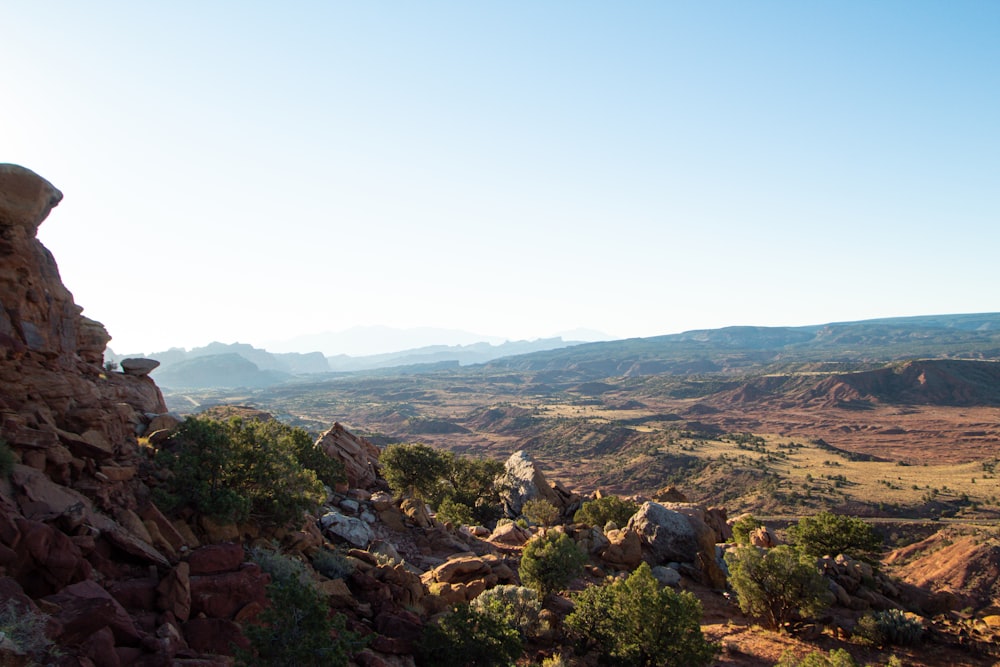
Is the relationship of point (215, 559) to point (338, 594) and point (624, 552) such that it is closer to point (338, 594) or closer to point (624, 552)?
point (338, 594)

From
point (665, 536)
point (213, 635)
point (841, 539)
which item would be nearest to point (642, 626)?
point (213, 635)

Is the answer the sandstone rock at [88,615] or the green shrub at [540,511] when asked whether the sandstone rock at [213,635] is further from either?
the green shrub at [540,511]

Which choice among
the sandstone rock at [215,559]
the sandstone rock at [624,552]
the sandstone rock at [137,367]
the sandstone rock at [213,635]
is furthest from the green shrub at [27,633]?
the sandstone rock at [624,552]

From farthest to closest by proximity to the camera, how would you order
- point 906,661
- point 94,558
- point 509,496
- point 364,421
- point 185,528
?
point 364,421 < point 509,496 < point 906,661 < point 185,528 < point 94,558

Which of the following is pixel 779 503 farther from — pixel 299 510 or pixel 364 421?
pixel 364 421

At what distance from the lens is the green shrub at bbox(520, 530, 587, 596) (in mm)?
23188

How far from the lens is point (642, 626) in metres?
18.2

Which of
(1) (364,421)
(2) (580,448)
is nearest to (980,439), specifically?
(2) (580,448)

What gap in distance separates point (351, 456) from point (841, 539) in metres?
35.0

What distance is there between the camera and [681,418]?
163 metres

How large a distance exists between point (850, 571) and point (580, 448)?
94515 millimetres

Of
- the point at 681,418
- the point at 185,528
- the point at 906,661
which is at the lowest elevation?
the point at 681,418

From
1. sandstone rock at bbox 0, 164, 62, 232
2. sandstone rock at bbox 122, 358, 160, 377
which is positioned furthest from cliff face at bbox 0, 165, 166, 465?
sandstone rock at bbox 122, 358, 160, 377

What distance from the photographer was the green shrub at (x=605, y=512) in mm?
40269
